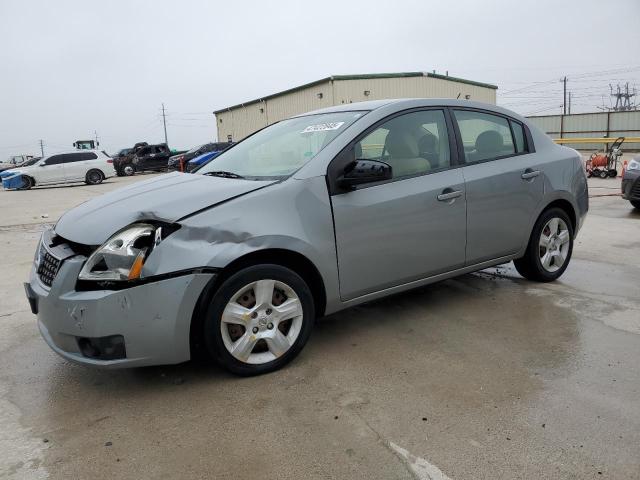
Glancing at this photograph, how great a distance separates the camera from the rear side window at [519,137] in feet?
14.0

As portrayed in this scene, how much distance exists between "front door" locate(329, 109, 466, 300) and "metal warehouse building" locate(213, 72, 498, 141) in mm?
23814

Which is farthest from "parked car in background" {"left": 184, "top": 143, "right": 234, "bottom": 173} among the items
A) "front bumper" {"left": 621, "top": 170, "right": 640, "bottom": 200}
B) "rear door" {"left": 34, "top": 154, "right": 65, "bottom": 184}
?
"front bumper" {"left": 621, "top": 170, "right": 640, "bottom": 200}

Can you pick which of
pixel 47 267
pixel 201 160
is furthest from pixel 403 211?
pixel 201 160

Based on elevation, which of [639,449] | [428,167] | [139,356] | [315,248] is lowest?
[639,449]

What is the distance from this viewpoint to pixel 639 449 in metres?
2.22

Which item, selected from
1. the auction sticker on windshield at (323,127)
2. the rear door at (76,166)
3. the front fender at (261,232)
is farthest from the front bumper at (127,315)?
the rear door at (76,166)

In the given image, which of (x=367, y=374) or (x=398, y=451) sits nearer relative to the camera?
(x=398, y=451)

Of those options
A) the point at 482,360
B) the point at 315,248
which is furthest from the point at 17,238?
the point at 482,360

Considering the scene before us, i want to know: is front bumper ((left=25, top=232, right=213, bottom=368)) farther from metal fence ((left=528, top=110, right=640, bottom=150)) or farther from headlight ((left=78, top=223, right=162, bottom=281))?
metal fence ((left=528, top=110, right=640, bottom=150))

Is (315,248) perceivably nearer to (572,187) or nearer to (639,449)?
(639,449)

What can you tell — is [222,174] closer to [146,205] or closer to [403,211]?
[146,205]

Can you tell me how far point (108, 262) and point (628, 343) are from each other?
3157 millimetres

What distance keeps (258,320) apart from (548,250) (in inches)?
113

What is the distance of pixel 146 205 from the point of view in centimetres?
290
